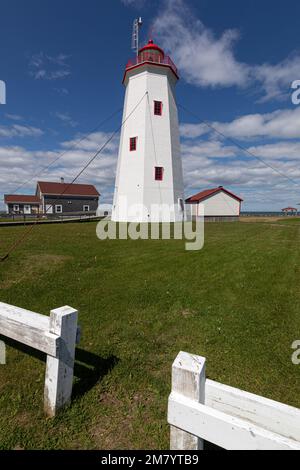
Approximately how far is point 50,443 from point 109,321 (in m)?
2.39

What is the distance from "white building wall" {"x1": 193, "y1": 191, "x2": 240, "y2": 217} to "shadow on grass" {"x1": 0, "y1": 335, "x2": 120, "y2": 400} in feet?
114

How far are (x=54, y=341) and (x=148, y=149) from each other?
2078 centimetres

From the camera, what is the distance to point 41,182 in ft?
162

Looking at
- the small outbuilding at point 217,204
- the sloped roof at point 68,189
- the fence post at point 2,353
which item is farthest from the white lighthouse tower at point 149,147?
the sloped roof at point 68,189

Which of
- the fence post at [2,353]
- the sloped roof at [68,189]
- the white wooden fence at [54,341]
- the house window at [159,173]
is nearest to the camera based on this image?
the white wooden fence at [54,341]

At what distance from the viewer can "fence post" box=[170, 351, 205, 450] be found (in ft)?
5.56

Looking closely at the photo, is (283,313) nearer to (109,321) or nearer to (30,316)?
(109,321)

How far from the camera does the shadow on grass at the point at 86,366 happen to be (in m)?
3.10

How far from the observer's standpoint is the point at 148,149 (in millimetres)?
21375

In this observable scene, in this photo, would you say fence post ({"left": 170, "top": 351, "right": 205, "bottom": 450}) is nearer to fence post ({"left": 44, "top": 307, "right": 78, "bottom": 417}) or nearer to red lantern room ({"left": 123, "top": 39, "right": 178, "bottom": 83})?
fence post ({"left": 44, "top": 307, "right": 78, "bottom": 417})

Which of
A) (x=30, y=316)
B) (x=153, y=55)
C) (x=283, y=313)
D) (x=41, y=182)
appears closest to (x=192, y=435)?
(x=30, y=316)

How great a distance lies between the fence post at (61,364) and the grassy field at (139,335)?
0.56ft

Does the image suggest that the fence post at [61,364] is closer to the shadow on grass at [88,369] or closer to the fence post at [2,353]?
the shadow on grass at [88,369]

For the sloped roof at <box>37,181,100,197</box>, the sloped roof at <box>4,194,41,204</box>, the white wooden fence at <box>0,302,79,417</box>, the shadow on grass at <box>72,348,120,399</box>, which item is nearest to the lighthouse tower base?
the shadow on grass at <box>72,348,120,399</box>
